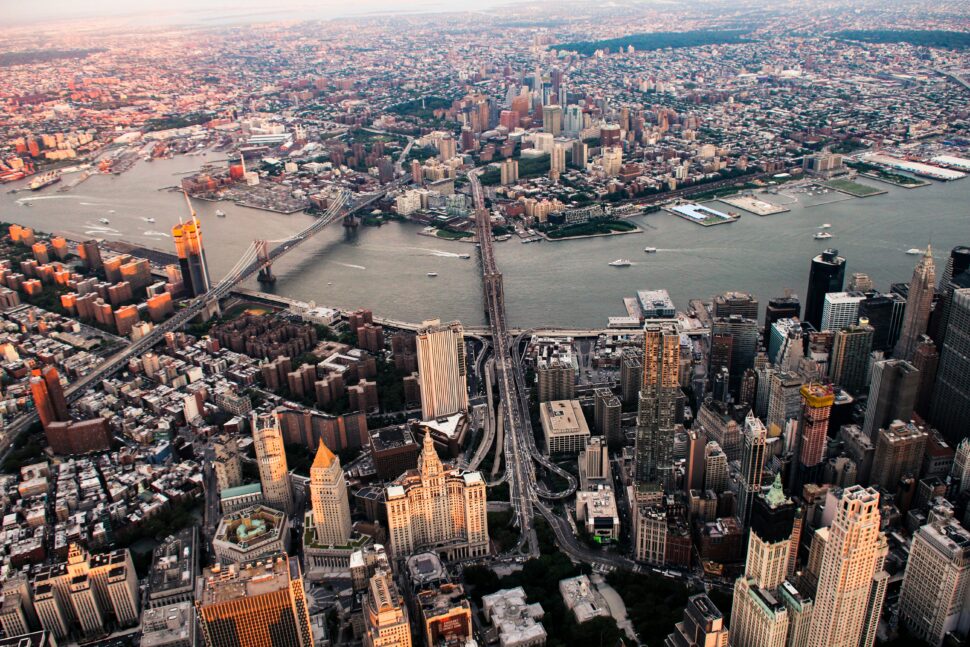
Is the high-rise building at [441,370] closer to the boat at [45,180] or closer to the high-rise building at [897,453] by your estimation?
the high-rise building at [897,453]

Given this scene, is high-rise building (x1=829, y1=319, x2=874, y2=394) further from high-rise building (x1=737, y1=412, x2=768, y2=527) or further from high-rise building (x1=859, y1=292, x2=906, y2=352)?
high-rise building (x1=737, y1=412, x2=768, y2=527)

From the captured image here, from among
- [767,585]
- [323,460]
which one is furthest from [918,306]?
[323,460]

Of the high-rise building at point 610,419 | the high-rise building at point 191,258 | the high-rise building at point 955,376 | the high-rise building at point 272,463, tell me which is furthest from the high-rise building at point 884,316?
the high-rise building at point 191,258

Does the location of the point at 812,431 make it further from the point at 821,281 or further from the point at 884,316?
the point at 821,281

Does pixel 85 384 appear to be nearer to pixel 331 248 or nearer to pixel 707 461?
pixel 331 248

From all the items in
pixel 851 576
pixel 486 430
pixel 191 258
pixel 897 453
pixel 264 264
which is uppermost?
pixel 851 576

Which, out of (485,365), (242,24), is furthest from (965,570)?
(242,24)
